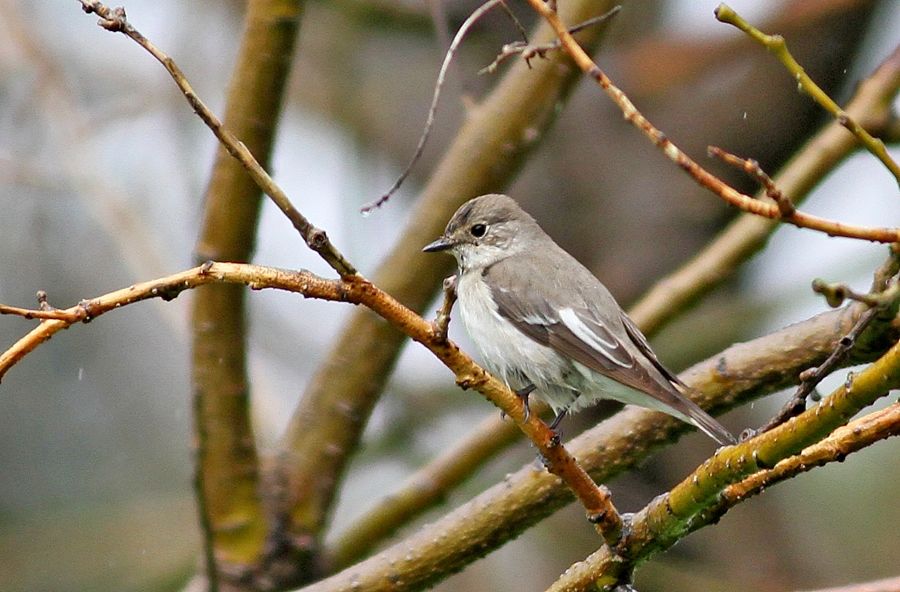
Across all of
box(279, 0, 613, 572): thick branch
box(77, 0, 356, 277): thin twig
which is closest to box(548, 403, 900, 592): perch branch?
box(77, 0, 356, 277): thin twig

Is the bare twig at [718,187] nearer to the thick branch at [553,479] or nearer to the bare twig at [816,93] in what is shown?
the bare twig at [816,93]

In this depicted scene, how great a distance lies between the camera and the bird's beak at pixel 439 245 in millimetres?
3891

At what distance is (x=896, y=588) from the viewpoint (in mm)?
1135

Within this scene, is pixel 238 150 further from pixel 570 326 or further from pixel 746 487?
pixel 570 326

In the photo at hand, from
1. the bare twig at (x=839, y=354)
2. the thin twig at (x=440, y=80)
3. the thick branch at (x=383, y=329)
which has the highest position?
the thick branch at (x=383, y=329)

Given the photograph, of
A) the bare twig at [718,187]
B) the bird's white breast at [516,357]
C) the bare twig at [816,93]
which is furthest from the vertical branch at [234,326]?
the bare twig at [816,93]

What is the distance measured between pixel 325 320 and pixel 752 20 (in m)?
3.94

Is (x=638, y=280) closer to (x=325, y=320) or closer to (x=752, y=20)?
(x=752, y=20)

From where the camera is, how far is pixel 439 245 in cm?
391

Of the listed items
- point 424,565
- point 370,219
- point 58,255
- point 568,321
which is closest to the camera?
point 424,565

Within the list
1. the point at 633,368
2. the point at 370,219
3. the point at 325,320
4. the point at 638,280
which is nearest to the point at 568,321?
the point at 633,368

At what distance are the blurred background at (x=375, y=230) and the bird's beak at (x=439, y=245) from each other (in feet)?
4.80

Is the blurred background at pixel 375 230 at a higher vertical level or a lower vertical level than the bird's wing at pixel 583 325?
higher

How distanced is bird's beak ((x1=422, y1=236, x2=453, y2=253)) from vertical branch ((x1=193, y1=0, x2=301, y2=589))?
685 mm
